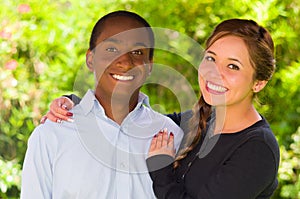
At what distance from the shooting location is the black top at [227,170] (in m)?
2.12

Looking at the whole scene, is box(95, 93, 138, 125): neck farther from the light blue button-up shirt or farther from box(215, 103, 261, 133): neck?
box(215, 103, 261, 133): neck

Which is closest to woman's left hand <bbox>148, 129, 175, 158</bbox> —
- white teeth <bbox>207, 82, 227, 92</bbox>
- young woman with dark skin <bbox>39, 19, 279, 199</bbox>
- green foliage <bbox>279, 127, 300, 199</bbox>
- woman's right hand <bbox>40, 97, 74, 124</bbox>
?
young woman with dark skin <bbox>39, 19, 279, 199</bbox>

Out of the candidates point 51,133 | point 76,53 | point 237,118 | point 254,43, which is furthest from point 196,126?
point 76,53

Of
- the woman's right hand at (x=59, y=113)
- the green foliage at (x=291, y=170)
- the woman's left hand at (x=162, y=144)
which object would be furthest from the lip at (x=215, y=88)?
the green foliage at (x=291, y=170)

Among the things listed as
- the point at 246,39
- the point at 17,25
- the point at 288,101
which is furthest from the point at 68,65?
the point at 246,39

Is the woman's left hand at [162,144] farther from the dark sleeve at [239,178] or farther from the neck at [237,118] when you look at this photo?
the neck at [237,118]

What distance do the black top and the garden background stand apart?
6.75 feet

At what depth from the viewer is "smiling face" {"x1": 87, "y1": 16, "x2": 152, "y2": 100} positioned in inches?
91.7

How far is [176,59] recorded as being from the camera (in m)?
4.54

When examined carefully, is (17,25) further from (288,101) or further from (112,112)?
(112,112)

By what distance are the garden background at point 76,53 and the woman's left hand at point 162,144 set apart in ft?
6.78

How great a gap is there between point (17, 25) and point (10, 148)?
86cm

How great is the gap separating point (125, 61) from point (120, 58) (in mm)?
21

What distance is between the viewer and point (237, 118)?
228 centimetres
